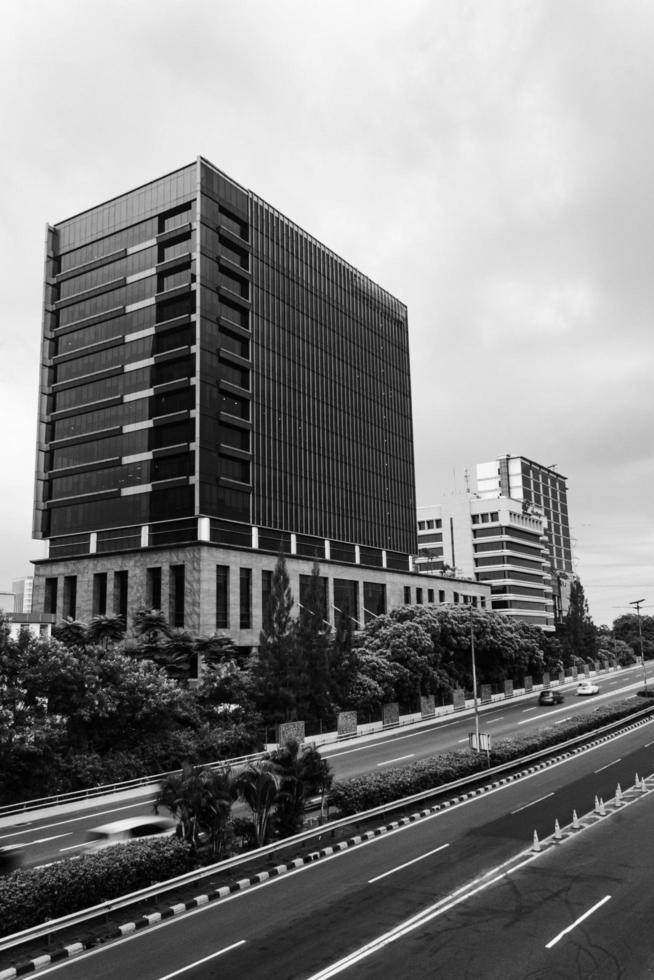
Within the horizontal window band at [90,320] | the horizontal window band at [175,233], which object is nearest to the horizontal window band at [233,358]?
the horizontal window band at [175,233]

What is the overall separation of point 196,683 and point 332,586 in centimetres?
2558

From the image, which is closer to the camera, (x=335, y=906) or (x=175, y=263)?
(x=335, y=906)

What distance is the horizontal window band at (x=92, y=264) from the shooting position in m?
86.1

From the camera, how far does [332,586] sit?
89.6 m

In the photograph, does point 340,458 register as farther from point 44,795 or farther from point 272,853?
point 272,853

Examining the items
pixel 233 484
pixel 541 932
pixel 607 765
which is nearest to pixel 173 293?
pixel 233 484

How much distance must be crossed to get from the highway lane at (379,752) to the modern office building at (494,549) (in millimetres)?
52380

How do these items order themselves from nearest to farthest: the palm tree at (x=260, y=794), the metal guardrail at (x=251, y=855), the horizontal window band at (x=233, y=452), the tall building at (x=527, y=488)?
the metal guardrail at (x=251, y=855) < the palm tree at (x=260, y=794) < the horizontal window band at (x=233, y=452) < the tall building at (x=527, y=488)

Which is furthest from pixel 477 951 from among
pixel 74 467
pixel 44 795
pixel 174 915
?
pixel 74 467

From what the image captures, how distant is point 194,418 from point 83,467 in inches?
627

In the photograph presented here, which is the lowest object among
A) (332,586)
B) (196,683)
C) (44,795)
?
(44,795)

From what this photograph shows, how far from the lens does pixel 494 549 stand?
15488cm

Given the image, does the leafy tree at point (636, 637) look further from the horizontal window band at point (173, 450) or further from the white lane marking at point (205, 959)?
the white lane marking at point (205, 959)

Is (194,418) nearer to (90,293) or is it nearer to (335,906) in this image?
(90,293)
